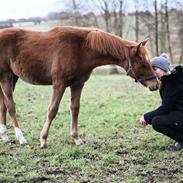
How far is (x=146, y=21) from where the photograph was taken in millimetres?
37156

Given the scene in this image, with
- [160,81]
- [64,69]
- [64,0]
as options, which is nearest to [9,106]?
[64,69]

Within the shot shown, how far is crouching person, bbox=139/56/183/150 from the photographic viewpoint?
20.4ft

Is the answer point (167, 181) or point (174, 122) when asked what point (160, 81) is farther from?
point (167, 181)

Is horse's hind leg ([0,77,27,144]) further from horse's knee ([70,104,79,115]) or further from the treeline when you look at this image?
the treeline

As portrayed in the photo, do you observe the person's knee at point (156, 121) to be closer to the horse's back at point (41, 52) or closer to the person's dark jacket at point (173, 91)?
the person's dark jacket at point (173, 91)

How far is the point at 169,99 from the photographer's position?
6242 mm

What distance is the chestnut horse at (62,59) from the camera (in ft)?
21.5

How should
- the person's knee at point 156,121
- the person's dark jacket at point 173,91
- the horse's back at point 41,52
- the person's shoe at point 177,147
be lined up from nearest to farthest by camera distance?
1. the person's dark jacket at point 173,91
2. the person's knee at point 156,121
3. the person's shoe at point 177,147
4. the horse's back at point 41,52

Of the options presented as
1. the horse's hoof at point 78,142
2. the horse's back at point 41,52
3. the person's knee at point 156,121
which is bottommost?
the horse's hoof at point 78,142

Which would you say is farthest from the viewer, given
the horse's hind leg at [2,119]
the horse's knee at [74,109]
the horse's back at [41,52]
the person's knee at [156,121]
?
the horse's hind leg at [2,119]

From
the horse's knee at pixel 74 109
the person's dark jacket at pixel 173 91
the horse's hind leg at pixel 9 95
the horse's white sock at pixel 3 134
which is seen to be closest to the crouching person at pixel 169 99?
the person's dark jacket at pixel 173 91

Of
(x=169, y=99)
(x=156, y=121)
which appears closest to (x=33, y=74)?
(x=156, y=121)

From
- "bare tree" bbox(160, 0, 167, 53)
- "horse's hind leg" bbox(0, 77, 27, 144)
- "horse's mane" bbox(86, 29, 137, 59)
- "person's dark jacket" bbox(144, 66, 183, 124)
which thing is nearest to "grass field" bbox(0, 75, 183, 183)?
"horse's hind leg" bbox(0, 77, 27, 144)

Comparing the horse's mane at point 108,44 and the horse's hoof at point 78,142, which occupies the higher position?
the horse's mane at point 108,44
